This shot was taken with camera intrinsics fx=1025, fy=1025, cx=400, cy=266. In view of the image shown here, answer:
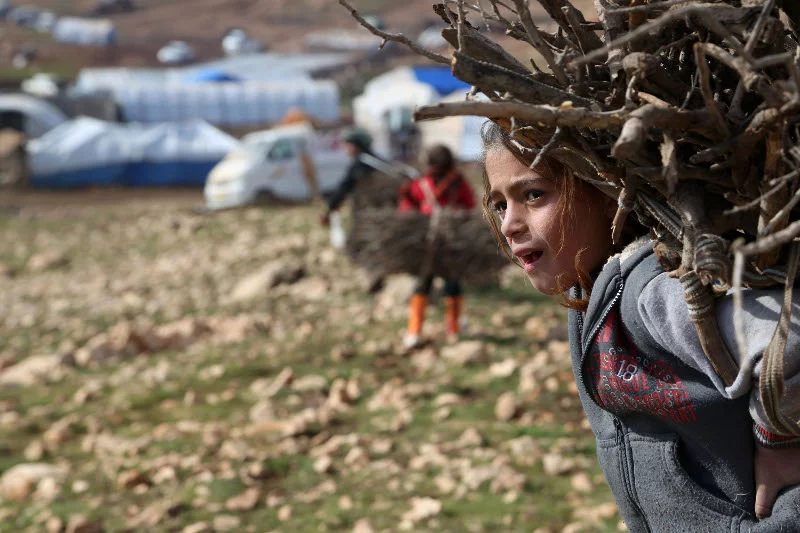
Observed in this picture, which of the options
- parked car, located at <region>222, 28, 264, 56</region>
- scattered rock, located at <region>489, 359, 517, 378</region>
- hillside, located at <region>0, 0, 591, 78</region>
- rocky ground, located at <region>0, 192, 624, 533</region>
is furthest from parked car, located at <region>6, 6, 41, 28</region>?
scattered rock, located at <region>489, 359, 517, 378</region>

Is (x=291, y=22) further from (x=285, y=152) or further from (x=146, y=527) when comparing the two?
(x=146, y=527)

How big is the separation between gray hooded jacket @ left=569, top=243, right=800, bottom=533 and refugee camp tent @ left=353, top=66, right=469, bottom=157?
26015 millimetres

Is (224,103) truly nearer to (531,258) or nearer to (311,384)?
(311,384)

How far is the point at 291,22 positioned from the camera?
71.6 metres

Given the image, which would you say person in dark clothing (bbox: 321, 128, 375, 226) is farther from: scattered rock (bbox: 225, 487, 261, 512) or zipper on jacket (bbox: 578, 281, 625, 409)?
zipper on jacket (bbox: 578, 281, 625, 409)

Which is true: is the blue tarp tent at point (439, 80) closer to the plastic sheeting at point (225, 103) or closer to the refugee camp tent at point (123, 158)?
the plastic sheeting at point (225, 103)

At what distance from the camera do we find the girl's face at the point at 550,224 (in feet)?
6.12

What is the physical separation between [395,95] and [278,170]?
539 inches

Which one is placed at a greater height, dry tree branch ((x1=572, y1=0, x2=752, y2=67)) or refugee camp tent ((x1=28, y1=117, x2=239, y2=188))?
dry tree branch ((x1=572, y1=0, x2=752, y2=67))

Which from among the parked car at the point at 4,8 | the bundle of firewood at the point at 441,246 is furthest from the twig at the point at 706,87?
the parked car at the point at 4,8

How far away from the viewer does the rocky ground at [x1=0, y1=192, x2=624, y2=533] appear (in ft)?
15.7

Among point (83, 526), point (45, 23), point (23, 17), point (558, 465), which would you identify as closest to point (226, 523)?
point (83, 526)

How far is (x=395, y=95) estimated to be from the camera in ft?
110

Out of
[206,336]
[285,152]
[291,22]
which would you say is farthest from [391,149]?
[291,22]
